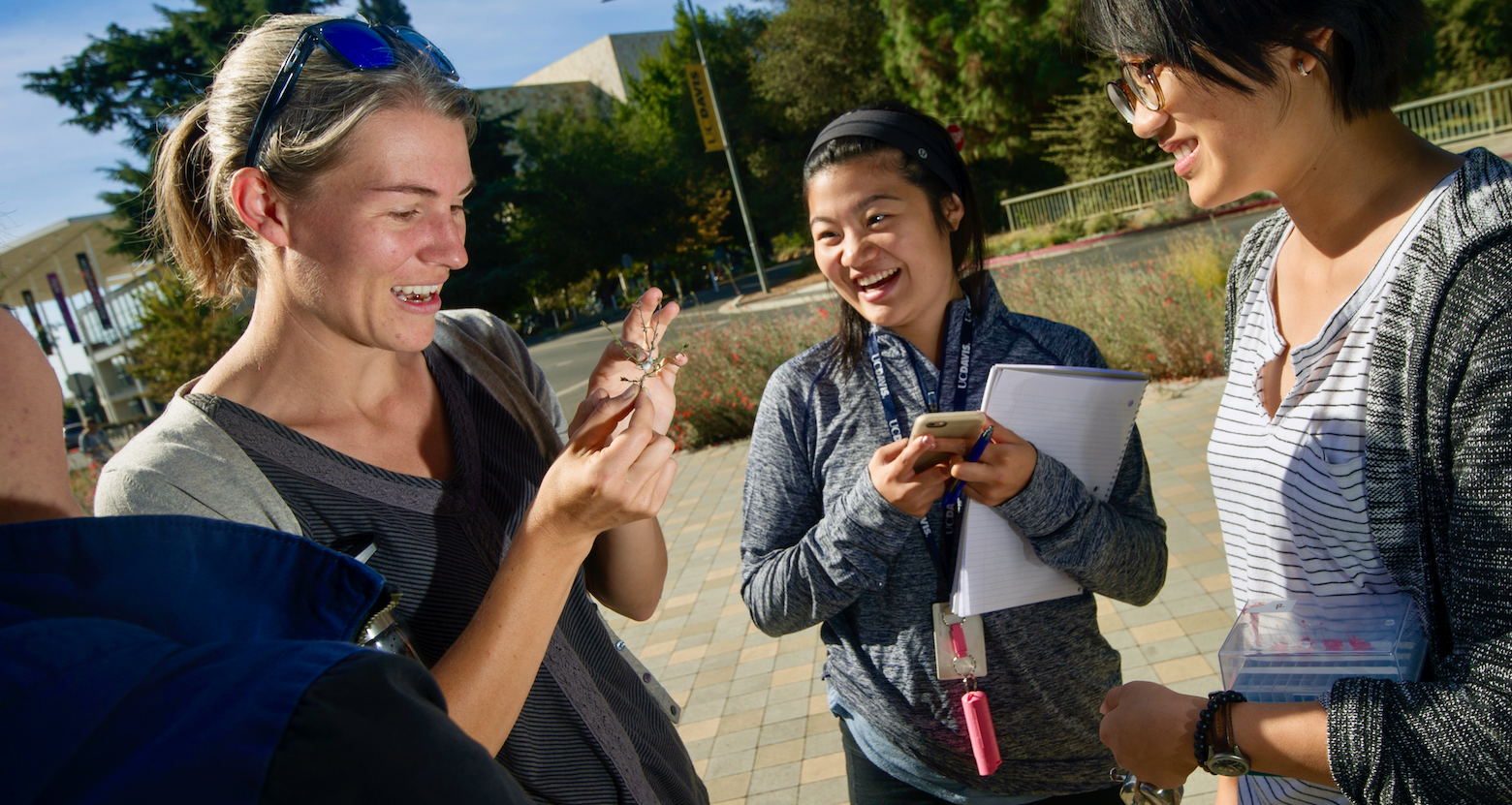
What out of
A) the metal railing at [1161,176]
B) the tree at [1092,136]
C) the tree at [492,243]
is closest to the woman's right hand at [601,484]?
the metal railing at [1161,176]

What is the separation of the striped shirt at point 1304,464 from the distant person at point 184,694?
1199mm

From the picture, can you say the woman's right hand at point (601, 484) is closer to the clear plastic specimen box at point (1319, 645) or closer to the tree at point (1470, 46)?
the clear plastic specimen box at point (1319, 645)

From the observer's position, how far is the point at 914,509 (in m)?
1.63

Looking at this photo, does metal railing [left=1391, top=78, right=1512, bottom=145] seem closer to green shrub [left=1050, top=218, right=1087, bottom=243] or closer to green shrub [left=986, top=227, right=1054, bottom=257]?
green shrub [left=1050, top=218, right=1087, bottom=243]

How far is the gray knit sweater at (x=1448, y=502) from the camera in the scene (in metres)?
0.99

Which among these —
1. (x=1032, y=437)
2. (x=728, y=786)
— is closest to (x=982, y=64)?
(x=728, y=786)

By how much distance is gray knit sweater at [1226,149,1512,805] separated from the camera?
0.99 meters

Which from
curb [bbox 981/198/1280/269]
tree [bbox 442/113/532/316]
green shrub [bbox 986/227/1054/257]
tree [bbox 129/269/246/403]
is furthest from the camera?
tree [bbox 442/113/532/316]

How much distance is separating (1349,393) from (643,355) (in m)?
1.20

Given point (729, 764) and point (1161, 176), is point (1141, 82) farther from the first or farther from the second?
point (1161, 176)

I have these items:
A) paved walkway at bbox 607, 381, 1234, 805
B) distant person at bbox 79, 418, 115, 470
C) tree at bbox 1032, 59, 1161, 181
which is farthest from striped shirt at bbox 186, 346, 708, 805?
tree at bbox 1032, 59, 1161, 181

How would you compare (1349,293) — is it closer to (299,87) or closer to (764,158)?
(299,87)

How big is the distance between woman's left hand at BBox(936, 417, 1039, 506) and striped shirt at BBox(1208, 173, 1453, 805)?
0.32 m

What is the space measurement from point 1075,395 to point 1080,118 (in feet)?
96.3
